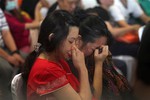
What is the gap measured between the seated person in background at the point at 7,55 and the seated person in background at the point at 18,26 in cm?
9

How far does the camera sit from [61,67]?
1352mm

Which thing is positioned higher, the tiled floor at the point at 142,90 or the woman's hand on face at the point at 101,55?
the tiled floor at the point at 142,90

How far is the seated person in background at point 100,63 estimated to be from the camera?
1425mm

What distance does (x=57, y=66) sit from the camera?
A: 1.32 meters

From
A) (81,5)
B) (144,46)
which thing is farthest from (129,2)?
(144,46)

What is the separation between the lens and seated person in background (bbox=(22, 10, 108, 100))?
1.28 meters

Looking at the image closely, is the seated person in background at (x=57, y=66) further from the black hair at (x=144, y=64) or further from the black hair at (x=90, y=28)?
the black hair at (x=144, y=64)

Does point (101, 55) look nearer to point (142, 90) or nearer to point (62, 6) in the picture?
point (142, 90)

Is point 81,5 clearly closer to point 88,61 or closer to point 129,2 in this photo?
point 129,2

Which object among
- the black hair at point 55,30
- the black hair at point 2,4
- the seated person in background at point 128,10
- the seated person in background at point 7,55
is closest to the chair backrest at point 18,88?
the black hair at point 55,30

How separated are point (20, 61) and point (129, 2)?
90 centimetres

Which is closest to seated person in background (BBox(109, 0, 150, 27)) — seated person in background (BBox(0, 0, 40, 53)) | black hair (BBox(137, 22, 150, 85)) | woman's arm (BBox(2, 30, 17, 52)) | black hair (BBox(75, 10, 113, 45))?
seated person in background (BBox(0, 0, 40, 53))

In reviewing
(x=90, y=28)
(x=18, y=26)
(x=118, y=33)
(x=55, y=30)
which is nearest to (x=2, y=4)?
(x=18, y=26)

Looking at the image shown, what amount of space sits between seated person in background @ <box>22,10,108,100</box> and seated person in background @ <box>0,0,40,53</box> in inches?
35.8
